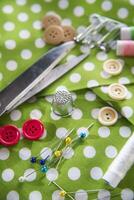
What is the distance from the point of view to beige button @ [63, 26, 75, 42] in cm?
81

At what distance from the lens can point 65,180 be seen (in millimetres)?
A: 646

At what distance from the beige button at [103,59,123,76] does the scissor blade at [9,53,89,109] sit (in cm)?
4

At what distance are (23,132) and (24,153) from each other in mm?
37

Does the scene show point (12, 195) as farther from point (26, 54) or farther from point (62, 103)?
point (26, 54)

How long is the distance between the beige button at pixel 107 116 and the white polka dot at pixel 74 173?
95 mm

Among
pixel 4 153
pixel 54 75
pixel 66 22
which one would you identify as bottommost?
pixel 4 153

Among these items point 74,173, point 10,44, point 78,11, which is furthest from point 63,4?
point 74,173

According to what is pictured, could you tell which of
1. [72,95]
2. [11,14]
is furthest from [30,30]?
[72,95]

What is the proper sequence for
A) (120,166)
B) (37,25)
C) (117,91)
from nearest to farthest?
(120,166) → (117,91) → (37,25)

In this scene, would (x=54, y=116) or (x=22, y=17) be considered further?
(x=22, y=17)

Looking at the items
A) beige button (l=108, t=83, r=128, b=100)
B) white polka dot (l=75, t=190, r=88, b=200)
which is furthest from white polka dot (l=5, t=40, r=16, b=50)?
white polka dot (l=75, t=190, r=88, b=200)

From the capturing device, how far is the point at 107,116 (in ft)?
2.33

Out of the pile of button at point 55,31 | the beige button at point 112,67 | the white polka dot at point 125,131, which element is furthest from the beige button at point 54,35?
the white polka dot at point 125,131

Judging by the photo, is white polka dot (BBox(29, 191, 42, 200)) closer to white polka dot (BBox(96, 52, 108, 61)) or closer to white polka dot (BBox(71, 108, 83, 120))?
white polka dot (BBox(71, 108, 83, 120))
